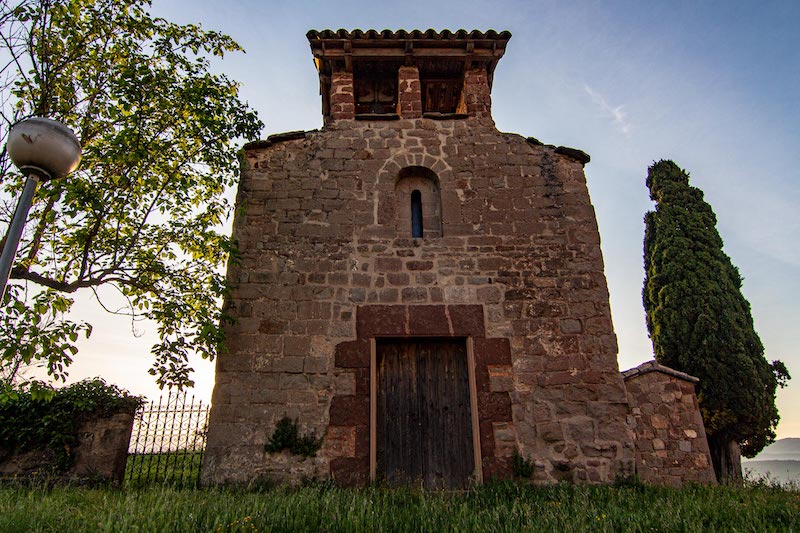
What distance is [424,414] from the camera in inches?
240

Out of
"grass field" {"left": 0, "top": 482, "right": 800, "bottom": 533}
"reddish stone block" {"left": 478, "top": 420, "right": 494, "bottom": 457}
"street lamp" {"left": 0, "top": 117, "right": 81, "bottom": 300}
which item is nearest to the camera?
"street lamp" {"left": 0, "top": 117, "right": 81, "bottom": 300}

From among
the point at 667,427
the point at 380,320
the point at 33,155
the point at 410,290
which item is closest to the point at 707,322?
the point at 667,427

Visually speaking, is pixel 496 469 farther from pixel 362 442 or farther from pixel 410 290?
pixel 410 290

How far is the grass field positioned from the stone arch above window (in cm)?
370

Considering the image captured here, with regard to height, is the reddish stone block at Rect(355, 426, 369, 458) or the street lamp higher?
the street lamp

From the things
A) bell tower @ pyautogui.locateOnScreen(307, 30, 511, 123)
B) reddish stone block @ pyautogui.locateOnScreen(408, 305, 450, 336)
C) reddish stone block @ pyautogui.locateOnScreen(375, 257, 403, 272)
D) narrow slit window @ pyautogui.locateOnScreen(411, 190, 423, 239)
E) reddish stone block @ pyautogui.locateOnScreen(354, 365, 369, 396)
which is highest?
bell tower @ pyautogui.locateOnScreen(307, 30, 511, 123)

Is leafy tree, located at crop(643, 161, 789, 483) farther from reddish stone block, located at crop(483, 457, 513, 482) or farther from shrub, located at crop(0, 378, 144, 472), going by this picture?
shrub, located at crop(0, 378, 144, 472)

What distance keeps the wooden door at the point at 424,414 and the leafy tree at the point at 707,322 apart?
7.63 meters

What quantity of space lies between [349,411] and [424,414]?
3.31ft

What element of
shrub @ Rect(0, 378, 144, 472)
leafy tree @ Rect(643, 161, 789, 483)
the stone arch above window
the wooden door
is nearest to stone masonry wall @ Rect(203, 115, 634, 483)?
the stone arch above window

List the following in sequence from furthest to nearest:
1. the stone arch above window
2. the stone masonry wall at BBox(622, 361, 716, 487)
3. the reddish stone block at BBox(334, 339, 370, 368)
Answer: the stone masonry wall at BBox(622, 361, 716, 487), the stone arch above window, the reddish stone block at BBox(334, 339, 370, 368)

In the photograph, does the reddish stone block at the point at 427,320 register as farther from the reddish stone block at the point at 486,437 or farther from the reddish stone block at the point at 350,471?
the reddish stone block at the point at 350,471

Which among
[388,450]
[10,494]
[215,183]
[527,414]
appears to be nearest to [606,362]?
[527,414]

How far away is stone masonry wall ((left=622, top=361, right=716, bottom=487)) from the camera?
302 inches
